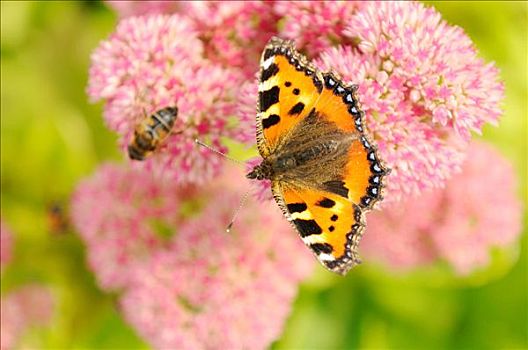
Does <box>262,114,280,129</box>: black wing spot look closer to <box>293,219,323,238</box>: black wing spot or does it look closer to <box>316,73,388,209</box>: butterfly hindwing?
<box>316,73,388,209</box>: butterfly hindwing

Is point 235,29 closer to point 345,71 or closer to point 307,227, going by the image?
point 345,71

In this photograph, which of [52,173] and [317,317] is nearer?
[317,317]

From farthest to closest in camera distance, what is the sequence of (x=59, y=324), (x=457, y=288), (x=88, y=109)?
1. (x=88, y=109)
2. (x=457, y=288)
3. (x=59, y=324)

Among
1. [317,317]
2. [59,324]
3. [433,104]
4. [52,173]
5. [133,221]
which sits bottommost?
[59,324]

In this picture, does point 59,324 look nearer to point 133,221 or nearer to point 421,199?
point 133,221

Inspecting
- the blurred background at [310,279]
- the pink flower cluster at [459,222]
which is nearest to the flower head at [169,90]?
the pink flower cluster at [459,222]

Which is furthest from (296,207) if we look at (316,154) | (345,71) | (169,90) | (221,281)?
(221,281)

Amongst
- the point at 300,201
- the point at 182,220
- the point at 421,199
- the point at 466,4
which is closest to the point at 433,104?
the point at 300,201
